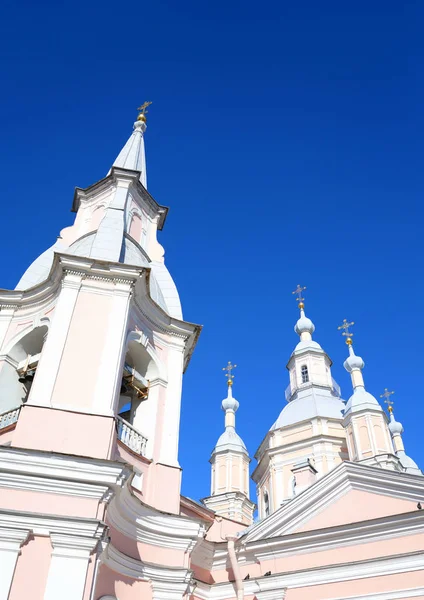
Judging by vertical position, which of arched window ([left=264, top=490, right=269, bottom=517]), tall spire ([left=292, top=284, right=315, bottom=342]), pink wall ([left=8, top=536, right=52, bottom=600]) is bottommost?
pink wall ([left=8, top=536, right=52, bottom=600])

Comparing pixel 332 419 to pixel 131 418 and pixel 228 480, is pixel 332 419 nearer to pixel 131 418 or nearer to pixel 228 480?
pixel 228 480

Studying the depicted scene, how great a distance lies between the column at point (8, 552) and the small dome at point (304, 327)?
25.4 metres

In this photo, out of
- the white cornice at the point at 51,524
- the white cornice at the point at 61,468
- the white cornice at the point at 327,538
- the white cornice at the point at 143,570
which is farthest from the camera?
the white cornice at the point at 327,538

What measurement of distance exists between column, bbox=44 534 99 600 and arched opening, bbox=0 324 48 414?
151 inches

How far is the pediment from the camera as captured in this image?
37.0 feet

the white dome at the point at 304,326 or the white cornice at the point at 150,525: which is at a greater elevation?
the white dome at the point at 304,326

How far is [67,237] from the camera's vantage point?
50.7 ft

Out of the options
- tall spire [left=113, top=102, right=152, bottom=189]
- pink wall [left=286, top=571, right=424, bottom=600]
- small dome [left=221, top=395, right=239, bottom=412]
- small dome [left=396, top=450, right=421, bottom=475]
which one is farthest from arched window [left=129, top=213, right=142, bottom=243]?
small dome [left=396, top=450, right=421, bottom=475]

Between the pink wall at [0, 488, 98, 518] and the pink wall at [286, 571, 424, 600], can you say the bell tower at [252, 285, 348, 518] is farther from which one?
the pink wall at [0, 488, 98, 518]

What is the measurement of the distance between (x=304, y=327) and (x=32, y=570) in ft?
84.2

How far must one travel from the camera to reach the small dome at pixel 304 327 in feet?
106

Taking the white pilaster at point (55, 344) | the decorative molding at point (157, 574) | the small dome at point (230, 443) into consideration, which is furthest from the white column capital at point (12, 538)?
the small dome at point (230, 443)

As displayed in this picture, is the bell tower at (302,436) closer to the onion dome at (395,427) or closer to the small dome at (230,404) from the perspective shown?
the small dome at (230,404)

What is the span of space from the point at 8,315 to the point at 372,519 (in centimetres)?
857
